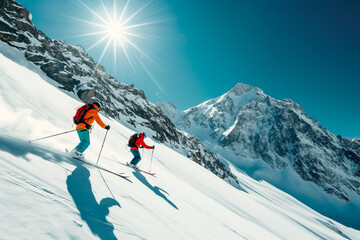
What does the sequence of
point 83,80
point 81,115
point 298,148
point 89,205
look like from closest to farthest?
point 89,205 < point 81,115 < point 83,80 < point 298,148

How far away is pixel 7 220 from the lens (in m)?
1.73

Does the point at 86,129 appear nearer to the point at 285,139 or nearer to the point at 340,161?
the point at 285,139

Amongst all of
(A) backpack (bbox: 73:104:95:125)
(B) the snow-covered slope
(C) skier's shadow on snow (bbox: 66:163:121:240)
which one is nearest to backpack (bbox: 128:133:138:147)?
(A) backpack (bbox: 73:104:95:125)

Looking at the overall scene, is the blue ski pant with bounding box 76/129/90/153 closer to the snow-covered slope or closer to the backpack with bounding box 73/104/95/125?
the backpack with bounding box 73/104/95/125

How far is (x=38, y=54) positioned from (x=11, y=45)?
652 centimetres

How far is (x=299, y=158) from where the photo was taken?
163 meters

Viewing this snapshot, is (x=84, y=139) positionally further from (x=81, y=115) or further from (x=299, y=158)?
(x=299, y=158)

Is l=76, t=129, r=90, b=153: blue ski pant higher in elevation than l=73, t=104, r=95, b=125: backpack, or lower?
lower

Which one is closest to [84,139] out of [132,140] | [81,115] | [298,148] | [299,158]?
[81,115]

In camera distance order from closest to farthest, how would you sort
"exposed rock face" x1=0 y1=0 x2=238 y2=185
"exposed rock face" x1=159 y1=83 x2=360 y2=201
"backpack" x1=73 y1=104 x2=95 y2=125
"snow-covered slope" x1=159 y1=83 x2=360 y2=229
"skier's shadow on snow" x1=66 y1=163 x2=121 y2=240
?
"skier's shadow on snow" x1=66 y1=163 x2=121 y2=240 → "backpack" x1=73 y1=104 x2=95 y2=125 → "exposed rock face" x1=0 y1=0 x2=238 y2=185 → "snow-covered slope" x1=159 y1=83 x2=360 y2=229 → "exposed rock face" x1=159 y1=83 x2=360 y2=201

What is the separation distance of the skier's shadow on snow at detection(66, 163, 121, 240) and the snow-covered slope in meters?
158

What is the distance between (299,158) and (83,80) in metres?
171

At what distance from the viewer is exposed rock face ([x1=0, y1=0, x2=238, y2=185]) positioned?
197 ft

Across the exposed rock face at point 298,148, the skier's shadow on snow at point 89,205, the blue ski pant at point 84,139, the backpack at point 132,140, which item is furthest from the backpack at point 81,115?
the exposed rock face at point 298,148
